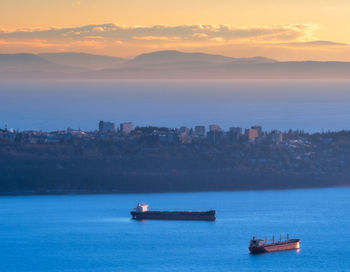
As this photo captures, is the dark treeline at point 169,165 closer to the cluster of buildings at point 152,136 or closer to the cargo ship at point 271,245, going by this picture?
the cluster of buildings at point 152,136

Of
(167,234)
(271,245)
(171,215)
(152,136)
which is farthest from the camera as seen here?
(152,136)

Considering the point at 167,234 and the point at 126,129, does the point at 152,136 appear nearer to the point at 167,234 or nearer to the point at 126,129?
the point at 126,129

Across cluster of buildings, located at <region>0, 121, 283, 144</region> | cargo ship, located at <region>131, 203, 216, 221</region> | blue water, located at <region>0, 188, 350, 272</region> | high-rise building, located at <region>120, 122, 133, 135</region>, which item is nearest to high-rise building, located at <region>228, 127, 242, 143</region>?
cluster of buildings, located at <region>0, 121, 283, 144</region>

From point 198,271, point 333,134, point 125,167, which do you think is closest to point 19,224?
point 198,271

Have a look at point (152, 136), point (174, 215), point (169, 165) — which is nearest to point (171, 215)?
point (174, 215)

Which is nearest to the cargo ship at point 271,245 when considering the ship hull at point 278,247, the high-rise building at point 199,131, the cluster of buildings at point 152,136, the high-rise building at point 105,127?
the ship hull at point 278,247

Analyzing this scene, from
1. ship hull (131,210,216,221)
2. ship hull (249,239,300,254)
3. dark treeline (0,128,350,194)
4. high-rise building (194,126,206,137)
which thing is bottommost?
ship hull (249,239,300,254)

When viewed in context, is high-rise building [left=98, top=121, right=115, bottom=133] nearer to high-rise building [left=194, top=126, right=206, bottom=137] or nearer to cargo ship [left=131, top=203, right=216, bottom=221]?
high-rise building [left=194, top=126, right=206, bottom=137]
